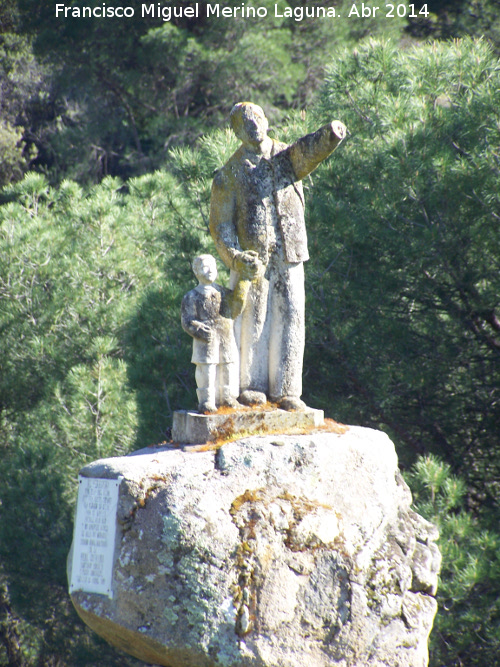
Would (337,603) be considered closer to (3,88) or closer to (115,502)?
(115,502)

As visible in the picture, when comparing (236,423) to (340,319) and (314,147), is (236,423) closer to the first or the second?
(314,147)

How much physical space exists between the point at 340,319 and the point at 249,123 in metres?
→ 2.76

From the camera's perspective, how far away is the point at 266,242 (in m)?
5.03

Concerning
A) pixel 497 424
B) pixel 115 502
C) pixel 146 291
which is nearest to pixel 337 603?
pixel 115 502

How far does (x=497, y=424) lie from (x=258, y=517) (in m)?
3.41

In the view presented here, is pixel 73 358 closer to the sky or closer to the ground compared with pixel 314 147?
closer to the ground

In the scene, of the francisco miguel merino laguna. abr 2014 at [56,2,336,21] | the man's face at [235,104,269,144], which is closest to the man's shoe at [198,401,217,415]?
the man's face at [235,104,269,144]

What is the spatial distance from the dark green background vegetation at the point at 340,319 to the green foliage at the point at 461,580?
0.02 m

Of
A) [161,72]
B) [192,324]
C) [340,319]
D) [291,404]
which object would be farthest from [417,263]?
[161,72]

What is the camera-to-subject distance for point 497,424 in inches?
284

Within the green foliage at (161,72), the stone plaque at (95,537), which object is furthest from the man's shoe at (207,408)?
the green foliage at (161,72)

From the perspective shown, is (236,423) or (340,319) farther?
(340,319)

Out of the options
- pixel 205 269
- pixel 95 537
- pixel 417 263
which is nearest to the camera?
pixel 95 537

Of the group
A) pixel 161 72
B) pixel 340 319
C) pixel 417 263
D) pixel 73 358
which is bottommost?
pixel 73 358
